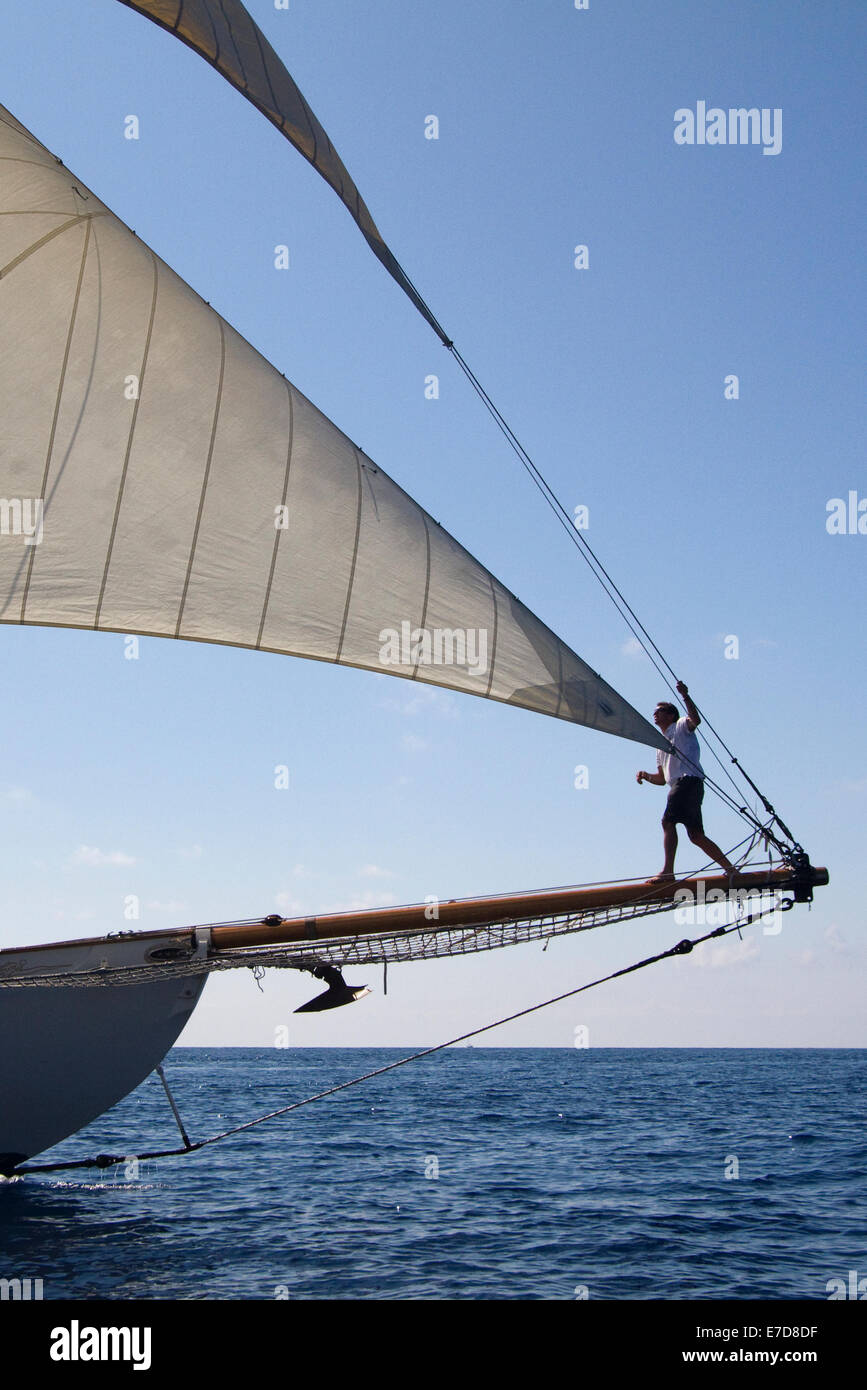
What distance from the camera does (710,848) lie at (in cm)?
1222

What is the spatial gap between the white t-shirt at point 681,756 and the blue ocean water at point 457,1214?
5305mm

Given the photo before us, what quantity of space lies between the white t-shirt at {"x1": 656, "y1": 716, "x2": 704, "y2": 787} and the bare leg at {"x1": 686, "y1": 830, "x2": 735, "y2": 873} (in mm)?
665

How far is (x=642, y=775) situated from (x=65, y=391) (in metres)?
8.62

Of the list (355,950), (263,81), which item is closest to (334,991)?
(355,950)

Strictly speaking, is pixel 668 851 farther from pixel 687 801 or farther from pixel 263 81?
pixel 263 81

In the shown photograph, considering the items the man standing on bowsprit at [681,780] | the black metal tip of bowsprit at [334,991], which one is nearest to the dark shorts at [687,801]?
the man standing on bowsprit at [681,780]

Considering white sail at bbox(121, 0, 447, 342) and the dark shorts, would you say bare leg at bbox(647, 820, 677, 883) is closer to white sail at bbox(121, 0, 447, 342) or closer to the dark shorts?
the dark shorts

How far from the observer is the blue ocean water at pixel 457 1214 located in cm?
1155

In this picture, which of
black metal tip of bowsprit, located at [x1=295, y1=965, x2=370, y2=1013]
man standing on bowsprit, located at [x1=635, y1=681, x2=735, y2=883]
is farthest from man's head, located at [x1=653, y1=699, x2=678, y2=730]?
black metal tip of bowsprit, located at [x1=295, y1=965, x2=370, y2=1013]

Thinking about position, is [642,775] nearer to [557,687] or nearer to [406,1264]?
[557,687]

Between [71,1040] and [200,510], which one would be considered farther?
[71,1040]

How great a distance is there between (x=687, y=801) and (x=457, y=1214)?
7454 mm

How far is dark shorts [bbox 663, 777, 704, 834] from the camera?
12.0 m
